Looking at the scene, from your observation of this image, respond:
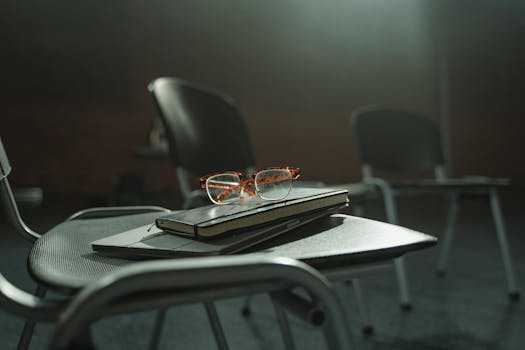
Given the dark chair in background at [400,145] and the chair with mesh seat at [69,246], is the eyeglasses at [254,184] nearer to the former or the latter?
the chair with mesh seat at [69,246]

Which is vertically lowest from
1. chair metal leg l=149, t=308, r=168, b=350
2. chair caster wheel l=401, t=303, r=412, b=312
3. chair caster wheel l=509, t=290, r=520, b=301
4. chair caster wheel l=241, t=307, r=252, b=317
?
chair caster wheel l=509, t=290, r=520, b=301

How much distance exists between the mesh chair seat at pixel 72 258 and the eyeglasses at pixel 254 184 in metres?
0.17

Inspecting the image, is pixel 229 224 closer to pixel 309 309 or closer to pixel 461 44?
pixel 309 309

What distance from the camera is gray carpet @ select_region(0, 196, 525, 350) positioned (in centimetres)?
140

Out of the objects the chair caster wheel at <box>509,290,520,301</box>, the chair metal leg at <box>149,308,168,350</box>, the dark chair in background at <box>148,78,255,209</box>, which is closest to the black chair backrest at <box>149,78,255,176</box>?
the dark chair in background at <box>148,78,255,209</box>

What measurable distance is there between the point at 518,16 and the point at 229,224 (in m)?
6.46

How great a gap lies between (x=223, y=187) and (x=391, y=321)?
3.88 feet

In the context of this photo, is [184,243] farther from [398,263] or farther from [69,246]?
[398,263]

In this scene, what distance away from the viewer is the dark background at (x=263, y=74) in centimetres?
516

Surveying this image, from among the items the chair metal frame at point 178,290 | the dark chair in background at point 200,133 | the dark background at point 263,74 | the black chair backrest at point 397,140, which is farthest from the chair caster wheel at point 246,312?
the dark background at point 263,74

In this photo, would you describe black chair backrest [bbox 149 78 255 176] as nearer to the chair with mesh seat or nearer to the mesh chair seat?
the chair with mesh seat

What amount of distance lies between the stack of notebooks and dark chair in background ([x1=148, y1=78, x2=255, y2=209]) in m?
0.67

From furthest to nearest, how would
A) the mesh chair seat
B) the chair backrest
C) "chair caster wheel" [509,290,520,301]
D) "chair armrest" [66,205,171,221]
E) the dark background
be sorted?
the dark background
"chair caster wheel" [509,290,520,301]
"chair armrest" [66,205,171,221]
the chair backrest
the mesh chair seat

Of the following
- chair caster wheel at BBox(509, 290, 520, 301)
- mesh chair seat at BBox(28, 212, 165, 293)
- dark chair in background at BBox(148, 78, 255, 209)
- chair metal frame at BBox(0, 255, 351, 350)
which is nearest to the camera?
chair metal frame at BBox(0, 255, 351, 350)
